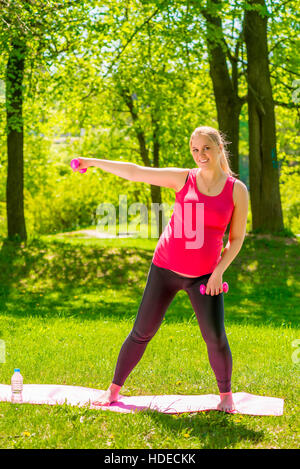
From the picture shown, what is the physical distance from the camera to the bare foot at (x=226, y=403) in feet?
16.3

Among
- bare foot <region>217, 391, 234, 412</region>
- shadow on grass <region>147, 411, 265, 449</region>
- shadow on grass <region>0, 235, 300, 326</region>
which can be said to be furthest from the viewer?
shadow on grass <region>0, 235, 300, 326</region>

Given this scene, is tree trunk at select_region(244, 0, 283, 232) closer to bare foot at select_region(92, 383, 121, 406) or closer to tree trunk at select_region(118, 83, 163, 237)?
tree trunk at select_region(118, 83, 163, 237)

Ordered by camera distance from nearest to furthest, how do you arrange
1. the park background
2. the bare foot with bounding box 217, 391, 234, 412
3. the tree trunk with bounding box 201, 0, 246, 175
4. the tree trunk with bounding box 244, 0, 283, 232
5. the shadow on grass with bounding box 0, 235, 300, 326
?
the park background < the bare foot with bounding box 217, 391, 234, 412 < the shadow on grass with bounding box 0, 235, 300, 326 < the tree trunk with bounding box 244, 0, 283, 232 < the tree trunk with bounding box 201, 0, 246, 175

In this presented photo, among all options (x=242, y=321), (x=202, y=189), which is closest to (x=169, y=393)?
(x=202, y=189)

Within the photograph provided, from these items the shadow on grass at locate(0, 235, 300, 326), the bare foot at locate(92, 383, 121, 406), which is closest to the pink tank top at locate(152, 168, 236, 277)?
the bare foot at locate(92, 383, 121, 406)

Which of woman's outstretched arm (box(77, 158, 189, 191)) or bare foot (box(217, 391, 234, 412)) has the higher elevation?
woman's outstretched arm (box(77, 158, 189, 191))

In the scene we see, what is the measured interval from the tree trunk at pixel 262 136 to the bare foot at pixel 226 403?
1138 cm

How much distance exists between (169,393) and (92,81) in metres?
13.4

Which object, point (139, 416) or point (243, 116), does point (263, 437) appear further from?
point (243, 116)

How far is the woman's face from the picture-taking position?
14.9ft

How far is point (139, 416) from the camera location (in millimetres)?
4773

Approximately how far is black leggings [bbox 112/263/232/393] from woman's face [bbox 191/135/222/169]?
86 cm
